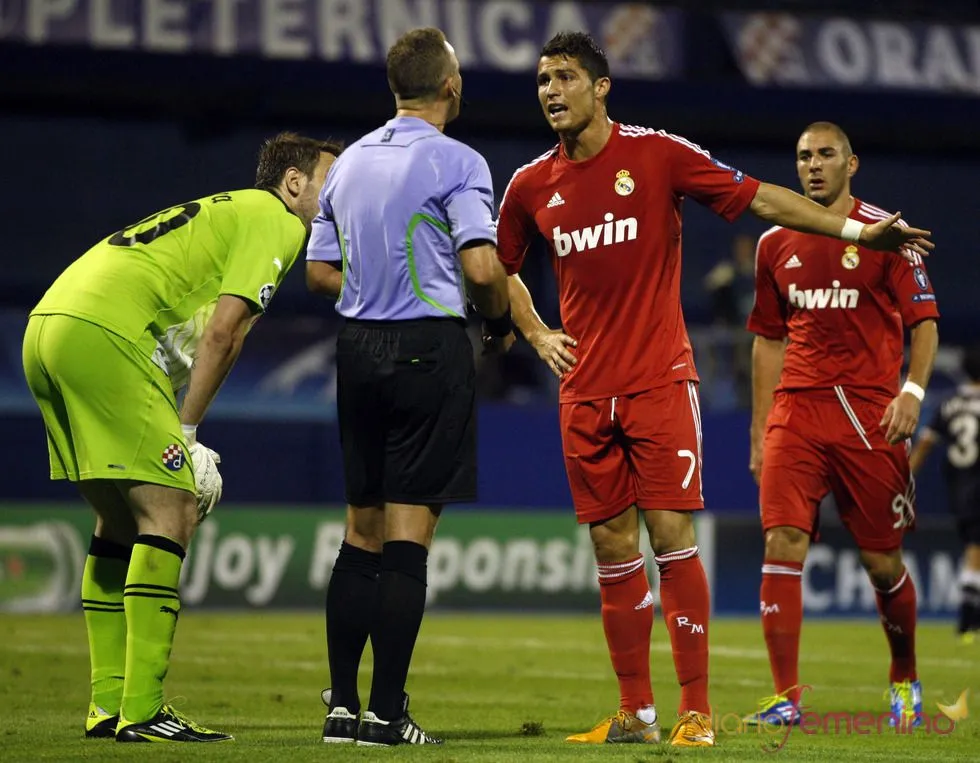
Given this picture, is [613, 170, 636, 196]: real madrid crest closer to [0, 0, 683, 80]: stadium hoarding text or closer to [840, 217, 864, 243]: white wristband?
[840, 217, 864, 243]: white wristband

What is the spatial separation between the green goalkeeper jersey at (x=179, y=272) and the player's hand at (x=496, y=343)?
2.60ft

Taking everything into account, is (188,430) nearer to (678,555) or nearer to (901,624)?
(678,555)

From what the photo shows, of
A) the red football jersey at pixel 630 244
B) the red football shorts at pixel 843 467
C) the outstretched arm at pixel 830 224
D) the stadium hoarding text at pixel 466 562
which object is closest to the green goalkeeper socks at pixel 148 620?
the red football jersey at pixel 630 244

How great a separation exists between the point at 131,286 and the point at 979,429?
1000cm

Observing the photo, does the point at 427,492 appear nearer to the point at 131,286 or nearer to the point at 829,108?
the point at 131,286

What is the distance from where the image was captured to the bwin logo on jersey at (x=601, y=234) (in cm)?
638

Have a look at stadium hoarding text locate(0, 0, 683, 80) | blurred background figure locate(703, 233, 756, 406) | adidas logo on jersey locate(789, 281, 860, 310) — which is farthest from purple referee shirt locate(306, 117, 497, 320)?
stadium hoarding text locate(0, 0, 683, 80)

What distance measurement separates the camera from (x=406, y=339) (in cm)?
578

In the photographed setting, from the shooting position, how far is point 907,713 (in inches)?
295

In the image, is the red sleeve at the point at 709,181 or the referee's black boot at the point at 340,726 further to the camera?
the red sleeve at the point at 709,181

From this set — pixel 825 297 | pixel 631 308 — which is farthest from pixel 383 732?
pixel 825 297

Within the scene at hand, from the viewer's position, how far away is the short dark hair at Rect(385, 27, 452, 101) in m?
5.83

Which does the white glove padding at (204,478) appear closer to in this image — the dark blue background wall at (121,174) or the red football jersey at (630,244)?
the red football jersey at (630,244)

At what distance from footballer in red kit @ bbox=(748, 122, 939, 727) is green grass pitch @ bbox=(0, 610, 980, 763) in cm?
76
